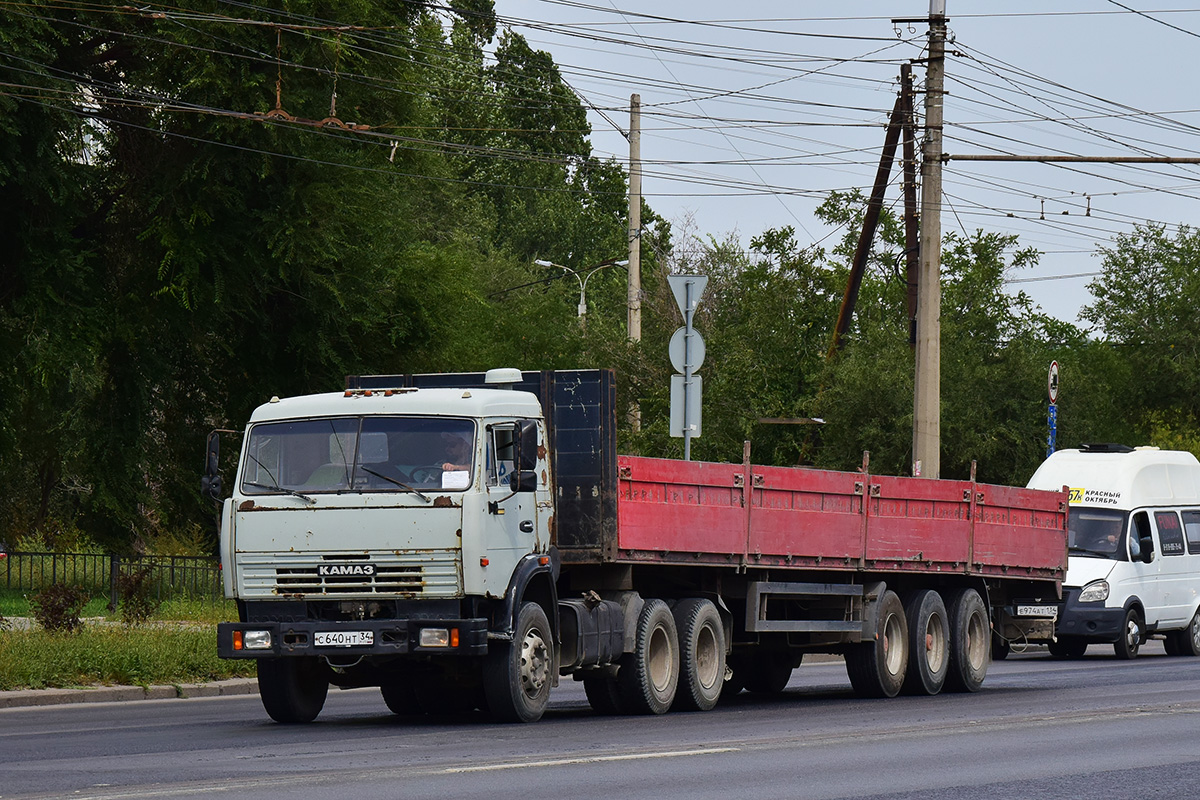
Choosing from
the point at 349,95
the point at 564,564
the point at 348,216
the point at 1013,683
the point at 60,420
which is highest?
the point at 349,95

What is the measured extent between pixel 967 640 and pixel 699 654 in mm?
4684

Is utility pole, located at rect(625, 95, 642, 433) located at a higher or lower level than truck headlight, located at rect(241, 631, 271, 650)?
higher

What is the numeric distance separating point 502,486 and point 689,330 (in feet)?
19.6

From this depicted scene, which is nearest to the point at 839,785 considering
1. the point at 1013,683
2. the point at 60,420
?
the point at 1013,683

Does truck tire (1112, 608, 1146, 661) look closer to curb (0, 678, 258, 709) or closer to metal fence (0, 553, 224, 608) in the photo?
metal fence (0, 553, 224, 608)

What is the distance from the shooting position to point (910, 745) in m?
12.9

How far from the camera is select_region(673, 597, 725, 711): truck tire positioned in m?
16.3

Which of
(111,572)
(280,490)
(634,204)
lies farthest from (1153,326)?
(280,490)

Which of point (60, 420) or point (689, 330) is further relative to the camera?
point (60, 420)

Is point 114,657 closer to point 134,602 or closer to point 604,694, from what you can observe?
point 134,602

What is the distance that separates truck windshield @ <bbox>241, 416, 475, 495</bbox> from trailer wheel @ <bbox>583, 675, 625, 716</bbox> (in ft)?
9.05

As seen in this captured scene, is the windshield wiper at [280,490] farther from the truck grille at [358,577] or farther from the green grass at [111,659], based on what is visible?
the green grass at [111,659]

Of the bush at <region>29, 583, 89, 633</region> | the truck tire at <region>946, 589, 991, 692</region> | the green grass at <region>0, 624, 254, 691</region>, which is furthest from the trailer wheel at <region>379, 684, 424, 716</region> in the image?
the truck tire at <region>946, 589, 991, 692</region>

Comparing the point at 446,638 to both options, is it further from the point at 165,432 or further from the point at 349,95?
the point at 165,432
